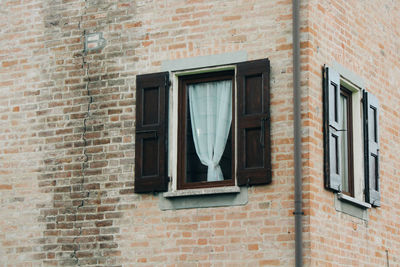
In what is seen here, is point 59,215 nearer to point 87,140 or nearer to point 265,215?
point 87,140

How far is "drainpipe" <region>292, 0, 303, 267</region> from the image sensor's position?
11.1 m

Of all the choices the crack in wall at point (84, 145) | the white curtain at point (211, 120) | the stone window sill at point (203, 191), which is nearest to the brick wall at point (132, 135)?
the crack in wall at point (84, 145)

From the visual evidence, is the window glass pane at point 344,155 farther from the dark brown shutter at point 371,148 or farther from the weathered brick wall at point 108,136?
the weathered brick wall at point 108,136

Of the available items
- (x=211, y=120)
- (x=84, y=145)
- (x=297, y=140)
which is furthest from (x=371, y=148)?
(x=84, y=145)

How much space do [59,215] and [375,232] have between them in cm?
446

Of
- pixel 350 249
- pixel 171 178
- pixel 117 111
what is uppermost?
pixel 117 111

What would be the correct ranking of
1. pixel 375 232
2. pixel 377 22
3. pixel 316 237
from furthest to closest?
pixel 377 22, pixel 375 232, pixel 316 237

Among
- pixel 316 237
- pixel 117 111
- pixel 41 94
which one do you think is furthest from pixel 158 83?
pixel 316 237

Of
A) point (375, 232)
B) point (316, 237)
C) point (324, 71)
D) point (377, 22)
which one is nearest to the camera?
point (316, 237)

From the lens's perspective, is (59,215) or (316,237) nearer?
(316,237)

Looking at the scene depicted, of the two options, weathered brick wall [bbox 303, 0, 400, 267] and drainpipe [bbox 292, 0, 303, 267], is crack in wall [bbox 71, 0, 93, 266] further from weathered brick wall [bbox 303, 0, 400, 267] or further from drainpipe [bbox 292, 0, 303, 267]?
weathered brick wall [bbox 303, 0, 400, 267]

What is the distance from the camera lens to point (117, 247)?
1224cm

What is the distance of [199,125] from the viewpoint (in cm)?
1238

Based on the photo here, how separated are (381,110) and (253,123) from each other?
2.90m
